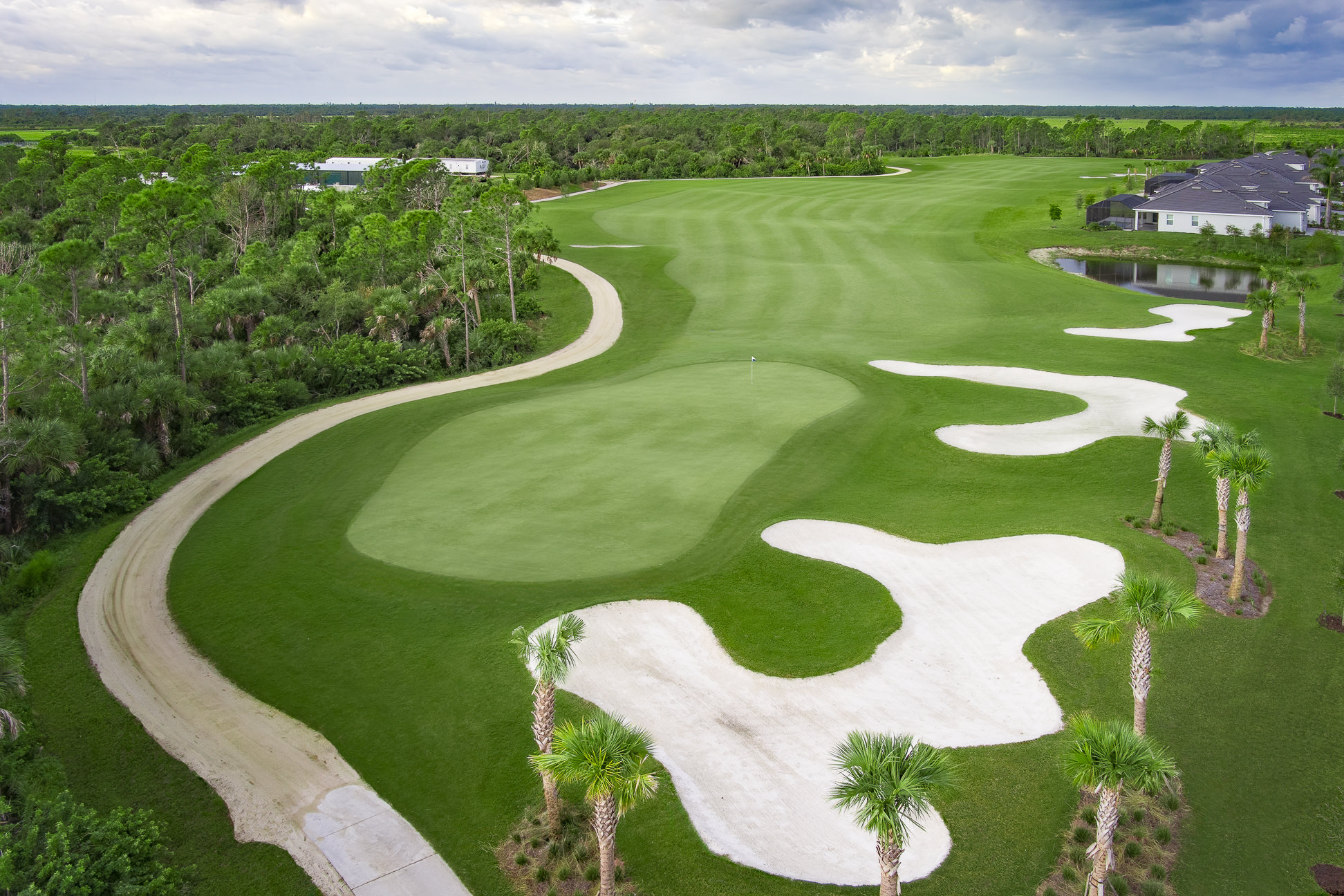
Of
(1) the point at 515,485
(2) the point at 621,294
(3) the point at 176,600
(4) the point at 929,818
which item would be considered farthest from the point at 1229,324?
(3) the point at 176,600

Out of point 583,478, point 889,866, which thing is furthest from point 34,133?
point 889,866

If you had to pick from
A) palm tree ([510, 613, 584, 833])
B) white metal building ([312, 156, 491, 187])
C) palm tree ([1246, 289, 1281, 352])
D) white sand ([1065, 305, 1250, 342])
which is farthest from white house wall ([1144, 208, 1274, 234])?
palm tree ([510, 613, 584, 833])

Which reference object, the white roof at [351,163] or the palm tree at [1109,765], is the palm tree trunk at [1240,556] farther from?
the white roof at [351,163]

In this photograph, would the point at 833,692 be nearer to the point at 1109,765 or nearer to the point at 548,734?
the point at 548,734

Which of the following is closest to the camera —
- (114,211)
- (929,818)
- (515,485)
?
(929,818)

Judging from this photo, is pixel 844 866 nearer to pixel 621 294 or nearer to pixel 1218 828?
pixel 1218 828

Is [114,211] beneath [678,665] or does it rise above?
above

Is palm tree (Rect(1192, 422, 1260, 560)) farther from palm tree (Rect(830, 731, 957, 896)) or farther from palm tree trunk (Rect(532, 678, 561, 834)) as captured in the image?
palm tree trunk (Rect(532, 678, 561, 834))
